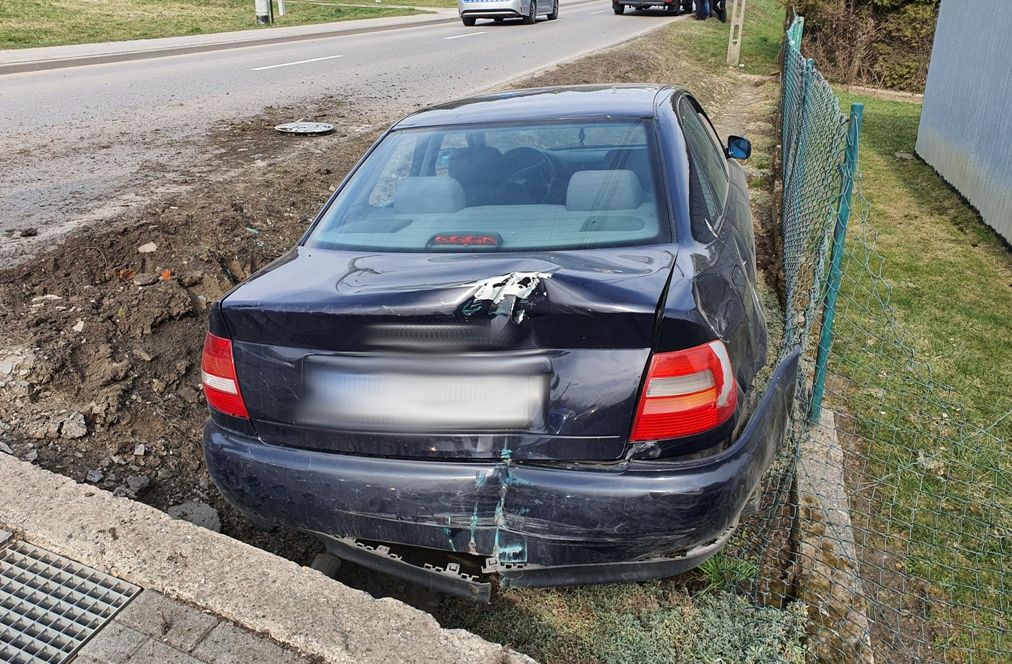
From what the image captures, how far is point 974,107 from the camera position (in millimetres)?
7531

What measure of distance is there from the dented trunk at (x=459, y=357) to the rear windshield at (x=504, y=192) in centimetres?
33

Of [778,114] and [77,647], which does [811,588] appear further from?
[778,114]

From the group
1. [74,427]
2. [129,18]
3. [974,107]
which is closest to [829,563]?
[74,427]

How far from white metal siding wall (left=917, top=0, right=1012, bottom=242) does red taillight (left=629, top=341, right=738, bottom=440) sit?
5.30 metres

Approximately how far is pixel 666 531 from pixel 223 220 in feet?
13.8

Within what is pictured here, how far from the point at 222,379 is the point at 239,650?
0.79 meters

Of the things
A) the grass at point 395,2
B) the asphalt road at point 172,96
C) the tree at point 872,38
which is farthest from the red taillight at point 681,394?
the grass at point 395,2

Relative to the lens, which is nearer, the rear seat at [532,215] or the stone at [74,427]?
the rear seat at [532,215]

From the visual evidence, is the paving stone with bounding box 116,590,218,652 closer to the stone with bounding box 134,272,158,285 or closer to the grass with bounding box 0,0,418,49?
the stone with bounding box 134,272,158,285

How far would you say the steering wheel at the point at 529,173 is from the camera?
2.86m

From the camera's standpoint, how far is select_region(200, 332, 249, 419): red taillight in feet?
7.72

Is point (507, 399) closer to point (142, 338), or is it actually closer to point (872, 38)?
point (142, 338)

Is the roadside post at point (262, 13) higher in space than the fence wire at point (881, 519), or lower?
higher

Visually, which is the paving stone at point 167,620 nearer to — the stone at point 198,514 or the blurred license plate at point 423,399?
the blurred license plate at point 423,399
